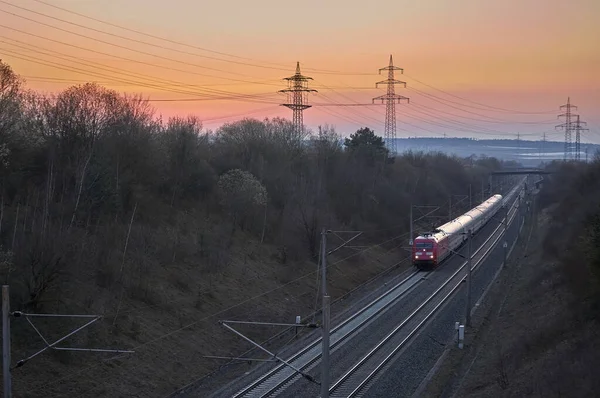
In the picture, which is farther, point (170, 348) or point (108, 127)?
point (108, 127)

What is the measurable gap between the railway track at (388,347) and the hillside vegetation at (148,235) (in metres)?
5.37

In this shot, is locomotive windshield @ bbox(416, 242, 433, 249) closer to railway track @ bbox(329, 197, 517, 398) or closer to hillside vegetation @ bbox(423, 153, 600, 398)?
railway track @ bbox(329, 197, 517, 398)

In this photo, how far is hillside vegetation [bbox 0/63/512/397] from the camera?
71.2 ft

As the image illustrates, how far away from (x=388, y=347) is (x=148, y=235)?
14.2 metres

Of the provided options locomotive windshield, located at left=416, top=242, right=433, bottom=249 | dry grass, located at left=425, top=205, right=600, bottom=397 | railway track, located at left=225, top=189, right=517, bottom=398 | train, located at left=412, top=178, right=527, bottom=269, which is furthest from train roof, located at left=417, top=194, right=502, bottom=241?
dry grass, located at left=425, top=205, right=600, bottom=397

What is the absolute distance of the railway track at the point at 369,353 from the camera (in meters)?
20.6

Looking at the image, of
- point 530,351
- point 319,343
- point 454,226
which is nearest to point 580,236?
point 530,351

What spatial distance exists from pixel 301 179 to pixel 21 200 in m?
24.9

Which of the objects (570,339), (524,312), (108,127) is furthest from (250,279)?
(570,339)

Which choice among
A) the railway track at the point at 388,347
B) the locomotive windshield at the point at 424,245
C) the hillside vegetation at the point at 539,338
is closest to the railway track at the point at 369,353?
the railway track at the point at 388,347

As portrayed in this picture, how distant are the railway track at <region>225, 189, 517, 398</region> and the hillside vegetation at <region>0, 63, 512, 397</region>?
2958mm

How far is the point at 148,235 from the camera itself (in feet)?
108

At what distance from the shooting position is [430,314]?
31359mm

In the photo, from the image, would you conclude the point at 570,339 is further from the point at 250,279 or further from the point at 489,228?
the point at 489,228
